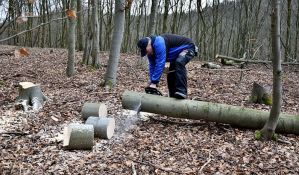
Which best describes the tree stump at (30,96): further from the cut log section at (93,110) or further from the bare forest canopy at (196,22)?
the bare forest canopy at (196,22)

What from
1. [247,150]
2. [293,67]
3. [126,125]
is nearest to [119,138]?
[126,125]

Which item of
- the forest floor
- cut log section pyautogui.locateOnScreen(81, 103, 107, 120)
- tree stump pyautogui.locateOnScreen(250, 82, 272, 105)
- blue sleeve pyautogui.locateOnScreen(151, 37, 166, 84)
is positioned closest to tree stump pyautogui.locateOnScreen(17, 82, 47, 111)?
the forest floor

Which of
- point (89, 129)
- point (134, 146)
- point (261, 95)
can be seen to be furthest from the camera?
point (261, 95)

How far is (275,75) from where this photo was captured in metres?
5.74

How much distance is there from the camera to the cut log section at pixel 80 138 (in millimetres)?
5652

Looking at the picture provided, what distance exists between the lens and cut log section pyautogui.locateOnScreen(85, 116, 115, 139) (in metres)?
6.10

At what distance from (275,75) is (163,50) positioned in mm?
2113

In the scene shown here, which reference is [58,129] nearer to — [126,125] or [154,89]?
[126,125]

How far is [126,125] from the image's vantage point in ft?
22.5

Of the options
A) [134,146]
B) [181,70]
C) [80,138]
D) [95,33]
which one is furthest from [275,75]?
[95,33]

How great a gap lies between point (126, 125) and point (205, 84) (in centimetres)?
504

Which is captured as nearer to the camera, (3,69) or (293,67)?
(3,69)

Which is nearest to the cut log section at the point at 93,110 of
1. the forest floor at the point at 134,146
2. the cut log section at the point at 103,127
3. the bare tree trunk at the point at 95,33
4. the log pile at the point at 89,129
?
the log pile at the point at 89,129

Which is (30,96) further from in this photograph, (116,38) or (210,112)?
(210,112)
